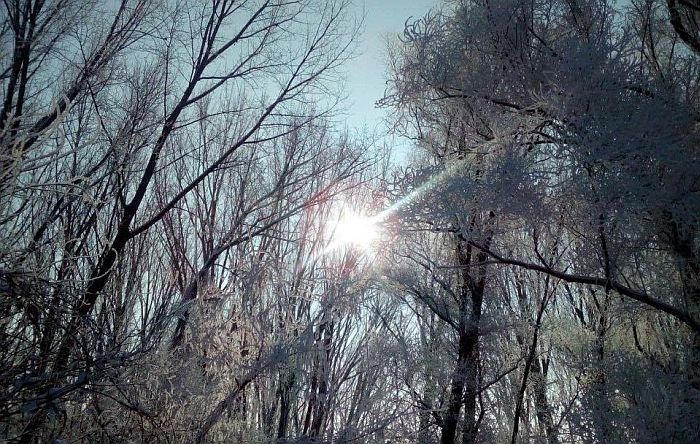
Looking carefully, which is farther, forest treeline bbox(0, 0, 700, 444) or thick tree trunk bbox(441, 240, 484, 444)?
thick tree trunk bbox(441, 240, 484, 444)

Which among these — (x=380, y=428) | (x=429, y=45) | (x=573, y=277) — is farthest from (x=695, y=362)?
(x=429, y=45)

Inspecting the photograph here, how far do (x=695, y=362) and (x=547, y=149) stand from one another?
2.52 meters

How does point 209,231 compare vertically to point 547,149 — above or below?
above

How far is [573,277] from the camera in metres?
3.72

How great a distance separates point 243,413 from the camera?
3803 millimetres

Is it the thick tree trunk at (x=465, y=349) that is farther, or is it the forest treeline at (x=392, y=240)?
the thick tree trunk at (x=465, y=349)

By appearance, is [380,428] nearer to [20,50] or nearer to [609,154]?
[609,154]

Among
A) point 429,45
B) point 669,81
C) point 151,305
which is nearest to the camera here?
point 669,81

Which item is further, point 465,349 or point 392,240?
point 465,349

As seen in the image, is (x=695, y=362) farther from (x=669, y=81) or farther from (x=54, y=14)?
(x=54, y=14)

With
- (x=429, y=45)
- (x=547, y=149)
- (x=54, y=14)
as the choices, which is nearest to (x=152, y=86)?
(x=54, y=14)

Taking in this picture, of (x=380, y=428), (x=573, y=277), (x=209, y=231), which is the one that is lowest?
(x=380, y=428)

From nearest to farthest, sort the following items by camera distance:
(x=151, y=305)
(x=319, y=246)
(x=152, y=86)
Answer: (x=152, y=86), (x=319, y=246), (x=151, y=305)

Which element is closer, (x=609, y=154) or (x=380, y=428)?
(x=609, y=154)
